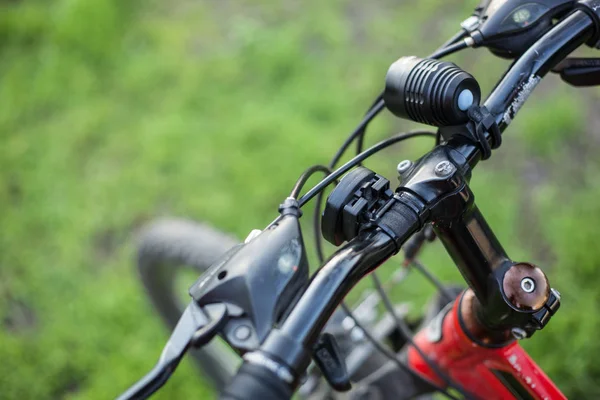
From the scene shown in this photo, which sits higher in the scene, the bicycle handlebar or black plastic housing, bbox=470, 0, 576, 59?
black plastic housing, bbox=470, 0, 576, 59

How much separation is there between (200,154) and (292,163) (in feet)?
1.47

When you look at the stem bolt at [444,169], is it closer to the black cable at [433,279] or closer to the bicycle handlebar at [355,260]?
the bicycle handlebar at [355,260]

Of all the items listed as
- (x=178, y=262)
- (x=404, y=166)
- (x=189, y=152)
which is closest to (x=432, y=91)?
(x=404, y=166)

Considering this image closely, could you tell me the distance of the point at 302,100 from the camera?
291 cm

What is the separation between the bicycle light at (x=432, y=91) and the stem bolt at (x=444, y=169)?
8 cm

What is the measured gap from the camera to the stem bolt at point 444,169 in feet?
2.72

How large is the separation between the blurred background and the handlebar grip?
161 centimetres

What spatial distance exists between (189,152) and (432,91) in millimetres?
2078

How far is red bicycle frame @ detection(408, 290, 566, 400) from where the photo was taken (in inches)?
43.1

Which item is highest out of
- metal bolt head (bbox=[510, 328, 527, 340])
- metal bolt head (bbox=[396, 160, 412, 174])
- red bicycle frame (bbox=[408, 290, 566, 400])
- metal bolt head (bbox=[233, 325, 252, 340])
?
metal bolt head (bbox=[396, 160, 412, 174])

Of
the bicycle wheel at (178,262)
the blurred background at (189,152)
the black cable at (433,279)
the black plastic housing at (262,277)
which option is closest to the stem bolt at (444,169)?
the black plastic housing at (262,277)

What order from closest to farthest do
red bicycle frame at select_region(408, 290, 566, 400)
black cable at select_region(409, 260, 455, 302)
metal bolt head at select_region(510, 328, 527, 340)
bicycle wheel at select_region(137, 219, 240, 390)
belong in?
metal bolt head at select_region(510, 328, 527, 340) → red bicycle frame at select_region(408, 290, 566, 400) → black cable at select_region(409, 260, 455, 302) → bicycle wheel at select_region(137, 219, 240, 390)

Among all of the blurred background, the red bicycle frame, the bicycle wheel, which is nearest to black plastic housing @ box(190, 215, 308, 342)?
the red bicycle frame

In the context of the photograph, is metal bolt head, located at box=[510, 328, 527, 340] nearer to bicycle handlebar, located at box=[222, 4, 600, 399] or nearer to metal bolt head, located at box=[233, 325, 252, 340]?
bicycle handlebar, located at box=[222, 4, 600, 399]
